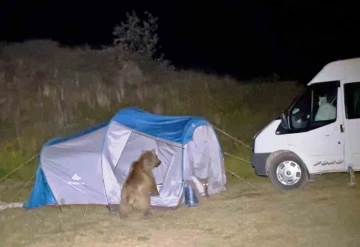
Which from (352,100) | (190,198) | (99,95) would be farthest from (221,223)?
(99,95)

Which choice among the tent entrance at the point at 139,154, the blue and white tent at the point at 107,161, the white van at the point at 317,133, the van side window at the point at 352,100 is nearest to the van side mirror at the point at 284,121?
the white van at the point at 317,133

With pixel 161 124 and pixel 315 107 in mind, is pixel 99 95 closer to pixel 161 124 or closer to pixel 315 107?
pixel 161 124

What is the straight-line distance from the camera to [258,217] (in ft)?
36.1

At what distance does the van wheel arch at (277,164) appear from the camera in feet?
42.0

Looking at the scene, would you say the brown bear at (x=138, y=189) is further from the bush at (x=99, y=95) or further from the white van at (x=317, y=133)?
the bush at (x=99, y=95)

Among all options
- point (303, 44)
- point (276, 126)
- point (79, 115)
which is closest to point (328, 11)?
point (303, 44)

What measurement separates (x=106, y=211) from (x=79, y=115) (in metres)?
9.95

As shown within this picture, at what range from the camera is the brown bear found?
11688 mm

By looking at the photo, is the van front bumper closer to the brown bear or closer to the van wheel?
the van wheel

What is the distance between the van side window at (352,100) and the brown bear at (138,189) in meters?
3.62

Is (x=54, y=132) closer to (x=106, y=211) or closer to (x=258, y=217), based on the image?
(x=106, y=211)

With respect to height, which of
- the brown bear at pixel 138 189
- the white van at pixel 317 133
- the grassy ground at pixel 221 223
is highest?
the white van at pixel 317 133

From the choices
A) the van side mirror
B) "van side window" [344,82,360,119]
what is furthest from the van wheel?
"van side window" [344,82,360,119]

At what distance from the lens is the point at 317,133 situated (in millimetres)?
12547
